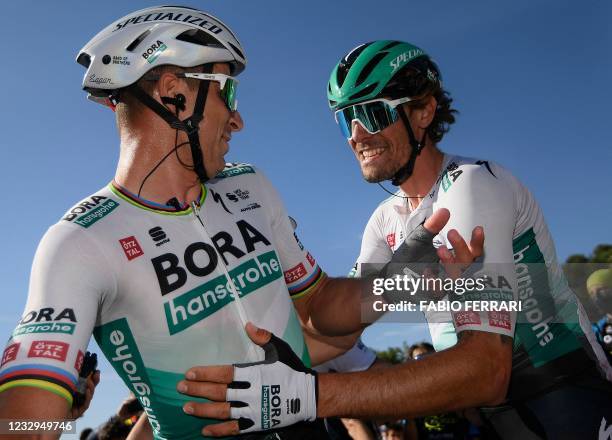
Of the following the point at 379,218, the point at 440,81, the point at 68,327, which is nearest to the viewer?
the point at 68,327

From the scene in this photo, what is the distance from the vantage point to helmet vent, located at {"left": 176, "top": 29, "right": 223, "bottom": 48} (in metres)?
4.34

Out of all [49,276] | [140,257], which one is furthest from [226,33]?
[49,276]

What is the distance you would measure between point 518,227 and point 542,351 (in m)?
0.94

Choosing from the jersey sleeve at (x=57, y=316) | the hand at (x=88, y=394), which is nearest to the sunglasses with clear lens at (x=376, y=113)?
the jersey sleeve at (x=57, y=316)

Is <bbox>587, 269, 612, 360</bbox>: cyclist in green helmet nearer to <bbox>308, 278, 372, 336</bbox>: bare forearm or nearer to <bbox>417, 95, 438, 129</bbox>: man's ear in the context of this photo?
<bbox>417, 95, 438, 129</bbox>: man's ear

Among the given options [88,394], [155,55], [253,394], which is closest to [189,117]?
[155,55]

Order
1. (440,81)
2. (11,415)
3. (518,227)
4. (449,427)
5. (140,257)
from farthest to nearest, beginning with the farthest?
(449,427), (440,81), (518,227), (140,257), (11,415)

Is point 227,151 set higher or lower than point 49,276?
higher

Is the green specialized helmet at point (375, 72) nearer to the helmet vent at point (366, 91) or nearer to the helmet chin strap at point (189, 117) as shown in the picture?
the helmet vent at point (366, 91)

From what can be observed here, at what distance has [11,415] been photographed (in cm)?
290

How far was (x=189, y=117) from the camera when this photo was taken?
13.8 ft

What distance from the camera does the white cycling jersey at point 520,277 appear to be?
153 inches

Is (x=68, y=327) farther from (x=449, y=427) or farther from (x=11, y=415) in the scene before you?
(x=449, y=427)

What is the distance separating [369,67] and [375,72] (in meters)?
0.10
